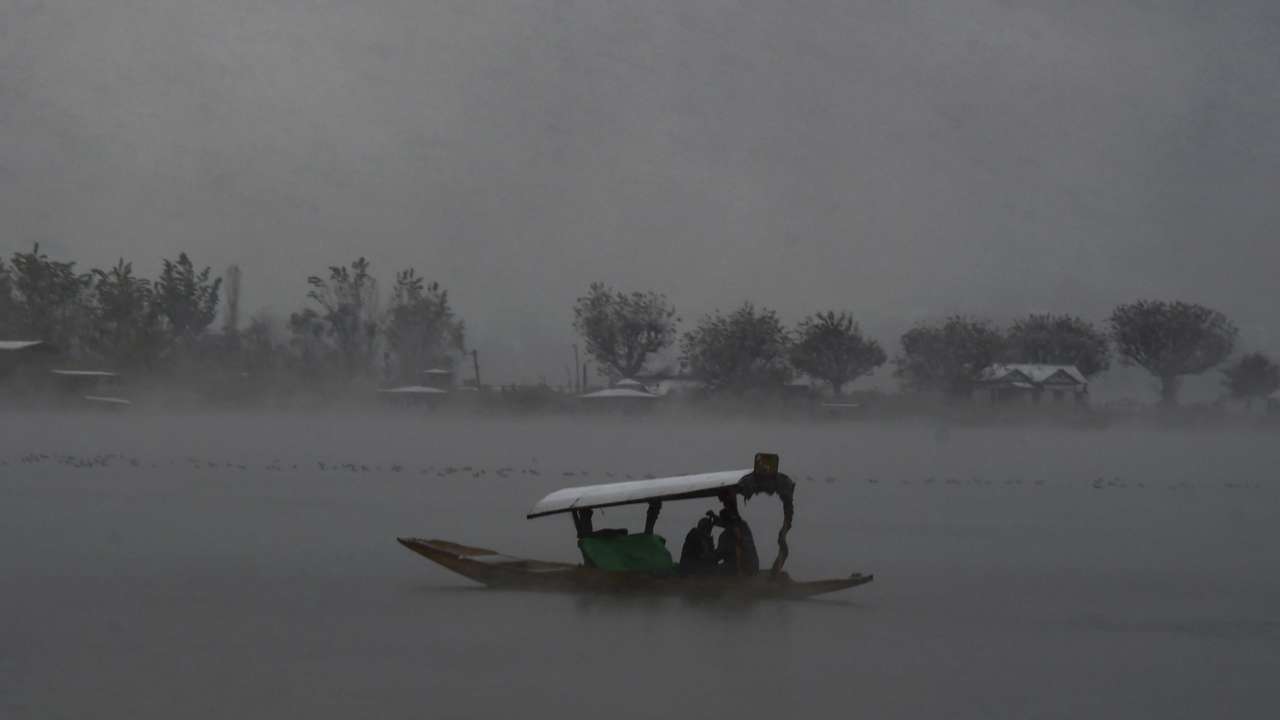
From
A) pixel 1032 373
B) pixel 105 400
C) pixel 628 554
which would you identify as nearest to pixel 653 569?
pixel 628 554

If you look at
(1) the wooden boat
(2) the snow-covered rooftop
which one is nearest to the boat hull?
(1) the wooden boat

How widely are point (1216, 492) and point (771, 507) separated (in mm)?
16399

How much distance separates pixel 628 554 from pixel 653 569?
0.35m

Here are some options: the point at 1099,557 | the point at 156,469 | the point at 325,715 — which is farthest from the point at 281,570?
the point at 156,469

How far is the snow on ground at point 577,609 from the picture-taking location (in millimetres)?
15242

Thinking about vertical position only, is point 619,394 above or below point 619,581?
above

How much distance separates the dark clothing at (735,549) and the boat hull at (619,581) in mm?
150

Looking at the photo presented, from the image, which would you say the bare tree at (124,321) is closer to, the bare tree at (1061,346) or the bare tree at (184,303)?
the bare tree at (184,303)

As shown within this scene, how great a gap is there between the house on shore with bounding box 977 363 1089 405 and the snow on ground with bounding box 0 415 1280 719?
46.5 meters

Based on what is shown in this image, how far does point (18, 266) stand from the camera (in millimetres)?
86875

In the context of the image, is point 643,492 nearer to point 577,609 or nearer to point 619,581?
point 619,581

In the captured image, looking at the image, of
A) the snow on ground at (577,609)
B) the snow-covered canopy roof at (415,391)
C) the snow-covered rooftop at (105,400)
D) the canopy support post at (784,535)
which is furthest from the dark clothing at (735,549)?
the snow-covered canopy roof at (415,391)

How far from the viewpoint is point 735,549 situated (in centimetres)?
1870

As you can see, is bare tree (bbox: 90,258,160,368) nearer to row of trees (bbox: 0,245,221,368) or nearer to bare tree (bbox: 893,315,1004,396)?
row of trees (bbox: 0,245,221,368)
